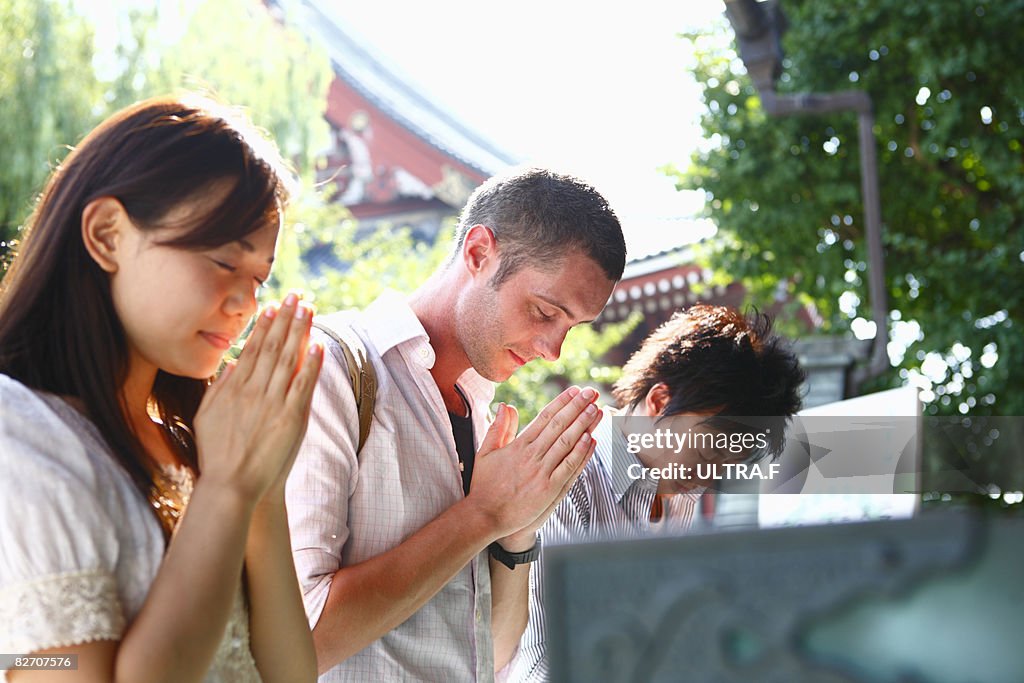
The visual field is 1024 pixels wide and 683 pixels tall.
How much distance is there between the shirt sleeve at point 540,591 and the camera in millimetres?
1932

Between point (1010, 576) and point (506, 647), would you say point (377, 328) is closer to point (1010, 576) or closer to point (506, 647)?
point (506, 647)

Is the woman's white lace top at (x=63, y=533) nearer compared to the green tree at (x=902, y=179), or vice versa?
the woman's white lace top at (x=63, y=533)

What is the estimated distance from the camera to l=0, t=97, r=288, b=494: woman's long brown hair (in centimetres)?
115

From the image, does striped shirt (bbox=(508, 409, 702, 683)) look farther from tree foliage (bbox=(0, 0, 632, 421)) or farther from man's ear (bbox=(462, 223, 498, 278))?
tree foliage (bbox=(0, 0, 632, 421))

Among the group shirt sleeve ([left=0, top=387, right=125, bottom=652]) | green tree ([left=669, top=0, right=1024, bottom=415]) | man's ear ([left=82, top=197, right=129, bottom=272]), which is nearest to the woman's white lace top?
shirt sleeve ([left=0, top=387, right=125, bottom=652])

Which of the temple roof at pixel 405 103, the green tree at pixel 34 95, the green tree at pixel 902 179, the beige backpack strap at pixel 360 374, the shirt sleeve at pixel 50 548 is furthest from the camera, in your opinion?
the temple roof at pixel 405 103

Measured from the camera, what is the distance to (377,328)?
5.80ft

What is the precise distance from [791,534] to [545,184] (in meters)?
1.19

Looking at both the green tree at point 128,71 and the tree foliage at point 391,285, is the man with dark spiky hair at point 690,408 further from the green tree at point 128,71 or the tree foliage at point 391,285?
the green tree at point 128,71

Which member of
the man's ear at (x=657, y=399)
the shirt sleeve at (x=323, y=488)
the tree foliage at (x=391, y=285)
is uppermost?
the shirt sleeve at (x=323, y=488)

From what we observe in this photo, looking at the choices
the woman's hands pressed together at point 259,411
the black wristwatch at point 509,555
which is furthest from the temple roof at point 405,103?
the woman's hands pressed together at point 259,411

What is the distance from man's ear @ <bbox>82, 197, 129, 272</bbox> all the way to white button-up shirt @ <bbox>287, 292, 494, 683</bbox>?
1.56 feet

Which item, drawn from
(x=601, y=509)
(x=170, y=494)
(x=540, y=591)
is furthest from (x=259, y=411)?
(x=601, y=509)

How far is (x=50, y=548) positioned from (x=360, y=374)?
68cm
